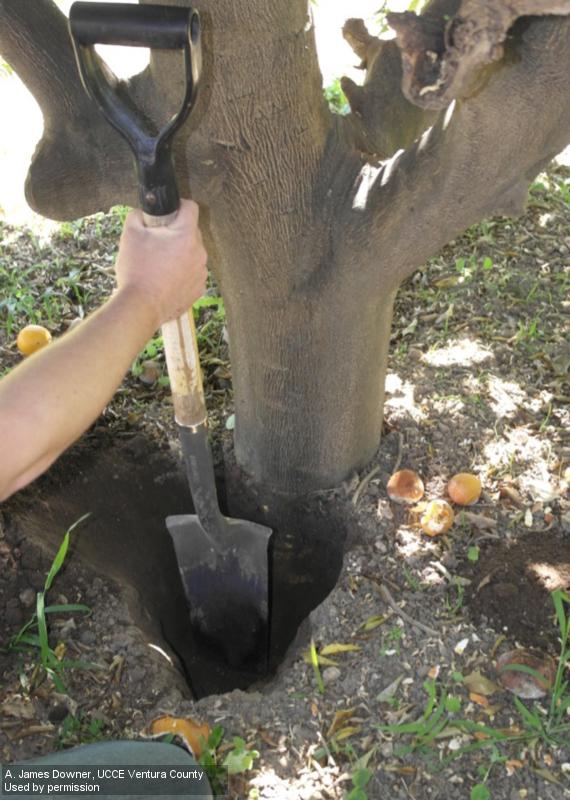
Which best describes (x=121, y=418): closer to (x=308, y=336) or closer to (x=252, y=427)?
(x=252, y=427)

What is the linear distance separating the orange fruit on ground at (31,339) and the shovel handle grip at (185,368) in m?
1.16

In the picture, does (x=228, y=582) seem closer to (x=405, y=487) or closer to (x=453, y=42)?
(x=405, y=487)

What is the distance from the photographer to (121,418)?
297cm

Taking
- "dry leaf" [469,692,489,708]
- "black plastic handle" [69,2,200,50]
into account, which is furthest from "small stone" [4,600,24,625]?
"black plastic handle" [69,2,200,50]

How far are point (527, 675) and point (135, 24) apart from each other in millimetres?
1748

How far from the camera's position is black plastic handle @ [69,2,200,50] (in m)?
1.48

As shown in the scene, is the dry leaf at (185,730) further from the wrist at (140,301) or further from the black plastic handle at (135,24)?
the black plastic handle at (135,24)

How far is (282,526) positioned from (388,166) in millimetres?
1296

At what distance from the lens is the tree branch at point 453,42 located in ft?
4.76

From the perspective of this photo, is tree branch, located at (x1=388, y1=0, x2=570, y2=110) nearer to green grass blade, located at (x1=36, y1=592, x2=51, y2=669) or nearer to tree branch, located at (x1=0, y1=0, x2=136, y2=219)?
tree branch, located at (x1=0, y1=0, x2=136, y2=219)

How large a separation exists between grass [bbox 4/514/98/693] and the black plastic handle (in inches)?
52.9

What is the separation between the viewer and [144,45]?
151 cm

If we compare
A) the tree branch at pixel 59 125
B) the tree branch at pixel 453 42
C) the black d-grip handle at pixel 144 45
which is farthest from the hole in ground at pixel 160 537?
the tree branch at pixel 453 42

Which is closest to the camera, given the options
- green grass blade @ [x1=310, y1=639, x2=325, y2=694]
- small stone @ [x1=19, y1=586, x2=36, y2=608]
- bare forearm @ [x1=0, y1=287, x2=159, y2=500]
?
bare forearm @ [x1=0, y1=287, x2=159, y2=500]
